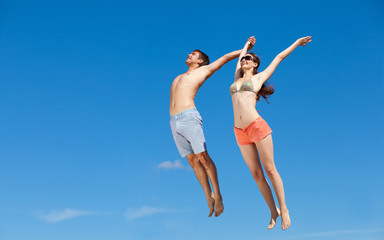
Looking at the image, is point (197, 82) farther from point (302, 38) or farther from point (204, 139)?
point (302, 38)

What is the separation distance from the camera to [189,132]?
32.5ft

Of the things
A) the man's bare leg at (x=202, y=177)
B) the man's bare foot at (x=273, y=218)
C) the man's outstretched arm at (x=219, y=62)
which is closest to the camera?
the man's bare foot at (x=273, y=218)

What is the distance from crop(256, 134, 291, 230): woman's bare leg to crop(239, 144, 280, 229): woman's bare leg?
12.0 inches

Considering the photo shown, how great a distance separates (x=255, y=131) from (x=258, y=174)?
96 cm

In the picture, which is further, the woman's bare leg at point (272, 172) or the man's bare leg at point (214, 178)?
the man's bare leg at point (214, 178)

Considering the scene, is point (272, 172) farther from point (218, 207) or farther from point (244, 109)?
point (218, 207)

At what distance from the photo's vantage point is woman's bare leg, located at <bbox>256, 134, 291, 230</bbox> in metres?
9.16

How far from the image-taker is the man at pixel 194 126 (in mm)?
9906

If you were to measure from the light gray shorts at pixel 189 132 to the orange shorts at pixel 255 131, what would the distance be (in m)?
0.89

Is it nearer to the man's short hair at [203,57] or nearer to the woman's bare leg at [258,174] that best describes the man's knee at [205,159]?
the woman's bare leg at [258,174]

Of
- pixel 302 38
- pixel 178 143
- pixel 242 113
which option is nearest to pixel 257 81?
pixel 242 113

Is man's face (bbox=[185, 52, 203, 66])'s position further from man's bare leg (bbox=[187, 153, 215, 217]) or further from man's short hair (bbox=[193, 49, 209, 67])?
man's bare leg (bbox=[187, 153, 215, 217])

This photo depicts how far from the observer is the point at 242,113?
9367 mm

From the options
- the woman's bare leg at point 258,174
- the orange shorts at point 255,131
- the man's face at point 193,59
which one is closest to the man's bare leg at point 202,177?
the woman's bare leg at point 258,174
